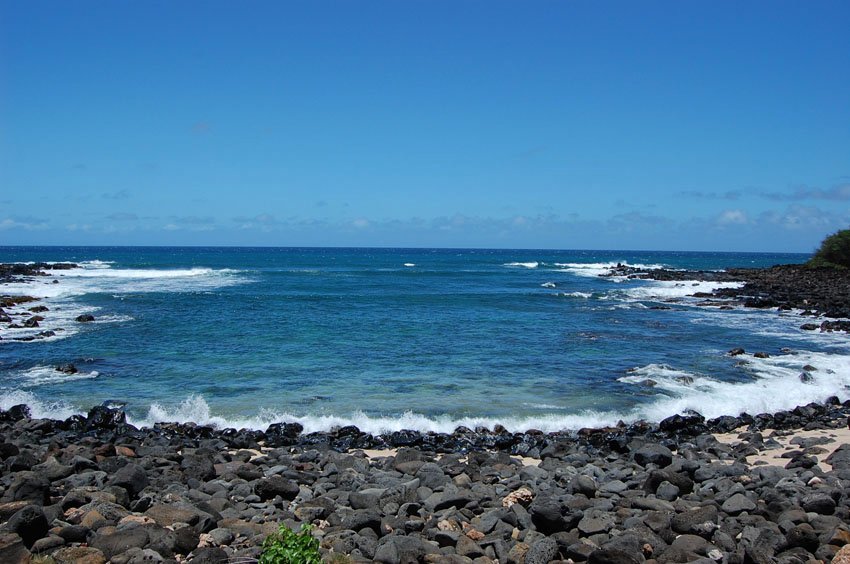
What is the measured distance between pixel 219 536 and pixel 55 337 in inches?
780

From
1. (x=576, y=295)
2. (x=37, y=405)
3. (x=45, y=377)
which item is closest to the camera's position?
(x=37, y=405)

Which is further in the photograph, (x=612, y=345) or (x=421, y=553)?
(x=612, y=345)

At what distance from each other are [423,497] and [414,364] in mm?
10665

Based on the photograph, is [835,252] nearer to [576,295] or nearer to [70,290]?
[576,295]

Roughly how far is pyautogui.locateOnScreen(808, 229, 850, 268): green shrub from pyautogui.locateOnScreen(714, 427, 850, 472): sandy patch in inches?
1948

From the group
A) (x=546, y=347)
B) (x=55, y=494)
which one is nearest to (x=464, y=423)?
(x=55, y=494)

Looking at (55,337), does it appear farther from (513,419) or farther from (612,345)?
(612,345)

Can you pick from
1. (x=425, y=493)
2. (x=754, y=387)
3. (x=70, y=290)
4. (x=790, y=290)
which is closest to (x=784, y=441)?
(x=754, y=387)

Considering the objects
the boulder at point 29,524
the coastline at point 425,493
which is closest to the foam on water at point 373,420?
the coastline at point 425,493

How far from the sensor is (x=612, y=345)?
899 inches

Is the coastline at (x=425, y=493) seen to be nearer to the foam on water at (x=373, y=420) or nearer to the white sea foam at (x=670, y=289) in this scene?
the foam on water at (x=373, y=420)

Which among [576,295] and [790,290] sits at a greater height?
[790,290]

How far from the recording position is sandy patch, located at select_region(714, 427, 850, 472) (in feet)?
34.3

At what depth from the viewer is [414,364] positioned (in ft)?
62.0
